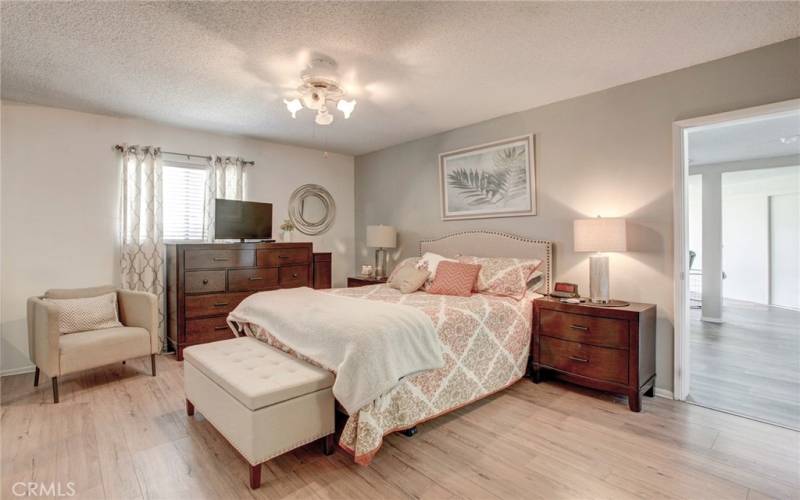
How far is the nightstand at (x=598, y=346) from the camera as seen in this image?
2729 millimetres

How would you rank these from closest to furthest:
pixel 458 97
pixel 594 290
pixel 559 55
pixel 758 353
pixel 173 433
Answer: pixel 173 433, pixel 559 55, pixel 594 290, pixel 458 97, pixel 758 353

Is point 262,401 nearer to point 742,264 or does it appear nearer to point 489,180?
point 489,180

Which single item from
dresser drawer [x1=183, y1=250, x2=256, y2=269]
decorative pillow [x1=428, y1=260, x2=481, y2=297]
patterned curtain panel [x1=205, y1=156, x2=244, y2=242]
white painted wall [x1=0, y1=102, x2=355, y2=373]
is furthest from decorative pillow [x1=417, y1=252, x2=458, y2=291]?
white painted wall [x1=0, y1=102, x2=355, y2=373]

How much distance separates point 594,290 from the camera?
10.2 feet

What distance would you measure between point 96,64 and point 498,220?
371 cm

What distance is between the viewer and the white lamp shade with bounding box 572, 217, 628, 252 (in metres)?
2.96

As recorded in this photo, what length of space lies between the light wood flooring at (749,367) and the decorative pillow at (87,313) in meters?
4.94

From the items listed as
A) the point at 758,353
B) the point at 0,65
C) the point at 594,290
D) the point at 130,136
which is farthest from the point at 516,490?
the point at 130,136

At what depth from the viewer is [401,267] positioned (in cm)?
411

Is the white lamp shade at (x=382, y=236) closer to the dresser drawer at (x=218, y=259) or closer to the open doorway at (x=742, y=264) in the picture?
the dresser drawer at (x=218, y=259)

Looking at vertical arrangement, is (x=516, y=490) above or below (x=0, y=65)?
below

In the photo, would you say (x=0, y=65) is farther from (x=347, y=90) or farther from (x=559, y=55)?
(x=559, y=55)

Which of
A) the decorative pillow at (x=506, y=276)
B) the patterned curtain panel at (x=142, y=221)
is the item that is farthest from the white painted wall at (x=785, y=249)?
the patterned curtain panel at (x=142, y=221)

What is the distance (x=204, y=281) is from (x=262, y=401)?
2.63m
